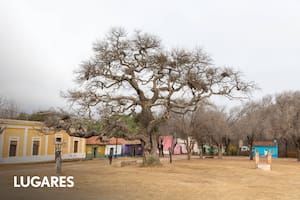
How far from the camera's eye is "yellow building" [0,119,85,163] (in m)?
26.0

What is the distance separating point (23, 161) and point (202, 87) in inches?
789

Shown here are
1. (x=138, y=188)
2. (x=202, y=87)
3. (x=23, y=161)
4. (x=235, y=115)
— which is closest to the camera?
(x=138, y=188)

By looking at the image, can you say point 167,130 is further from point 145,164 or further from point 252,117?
point 145,164

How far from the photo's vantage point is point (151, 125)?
22.7 m

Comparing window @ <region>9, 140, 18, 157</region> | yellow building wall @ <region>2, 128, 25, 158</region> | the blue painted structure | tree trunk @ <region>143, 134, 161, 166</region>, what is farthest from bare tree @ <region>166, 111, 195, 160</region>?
the blue painted structure

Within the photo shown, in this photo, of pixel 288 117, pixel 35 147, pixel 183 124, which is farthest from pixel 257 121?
pixel 35 147

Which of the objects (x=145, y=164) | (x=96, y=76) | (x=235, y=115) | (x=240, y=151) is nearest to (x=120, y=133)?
(x=145, y=164)

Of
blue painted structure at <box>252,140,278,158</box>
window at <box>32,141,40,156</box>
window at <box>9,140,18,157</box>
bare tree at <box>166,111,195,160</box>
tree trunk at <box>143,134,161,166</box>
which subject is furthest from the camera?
blue painted structure at <box>252,140,278,158</box>

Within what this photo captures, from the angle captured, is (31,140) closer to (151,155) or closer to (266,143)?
(151,155)

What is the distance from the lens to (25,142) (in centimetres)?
2803

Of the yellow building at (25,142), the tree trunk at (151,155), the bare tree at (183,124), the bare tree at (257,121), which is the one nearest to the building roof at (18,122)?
the yellow building at (25,142)

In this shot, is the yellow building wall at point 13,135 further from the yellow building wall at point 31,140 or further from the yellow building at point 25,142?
the yellow building wall at point 31,140

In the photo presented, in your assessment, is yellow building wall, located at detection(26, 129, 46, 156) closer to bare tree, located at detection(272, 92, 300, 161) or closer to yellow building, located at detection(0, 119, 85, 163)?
yellow building, located at detection(0, 119, 85, 163)

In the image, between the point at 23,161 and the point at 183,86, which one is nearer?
the point at 183,86
